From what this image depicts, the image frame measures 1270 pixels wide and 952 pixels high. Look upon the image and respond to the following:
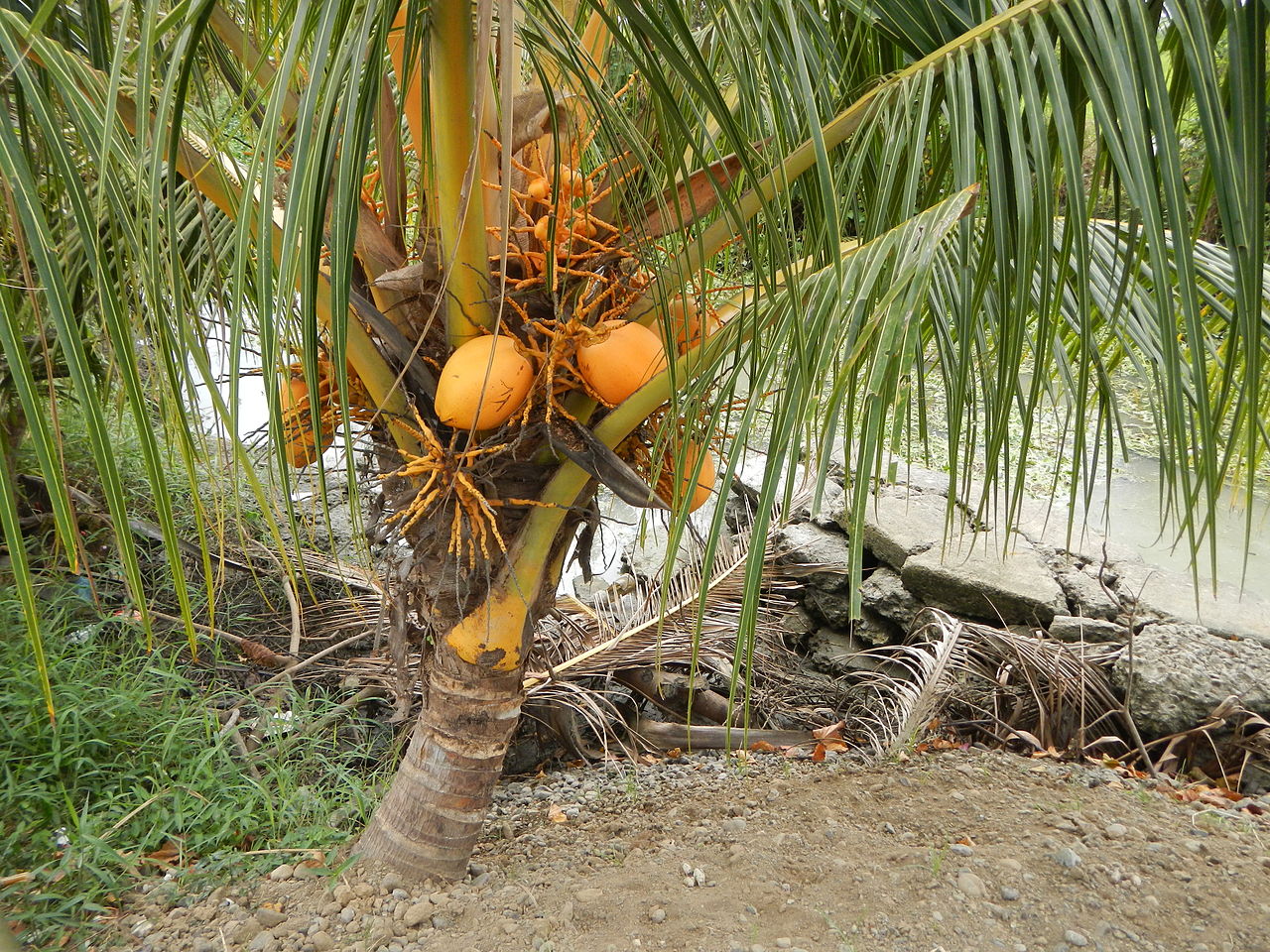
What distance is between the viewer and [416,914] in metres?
1.42

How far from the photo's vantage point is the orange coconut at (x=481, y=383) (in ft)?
3.71

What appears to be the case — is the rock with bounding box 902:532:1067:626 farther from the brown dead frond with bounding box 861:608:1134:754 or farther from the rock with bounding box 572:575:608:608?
the rock with bounding box 572:575:608:608

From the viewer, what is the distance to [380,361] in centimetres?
123

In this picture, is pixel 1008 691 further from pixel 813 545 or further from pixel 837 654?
pixel 813 545

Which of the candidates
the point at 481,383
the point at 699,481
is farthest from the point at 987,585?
the point at 481,383

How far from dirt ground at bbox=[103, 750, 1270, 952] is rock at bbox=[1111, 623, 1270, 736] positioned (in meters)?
0.44

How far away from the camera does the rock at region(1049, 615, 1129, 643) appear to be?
263cm

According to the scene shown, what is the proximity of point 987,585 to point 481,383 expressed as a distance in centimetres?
221

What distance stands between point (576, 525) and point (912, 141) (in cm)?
73

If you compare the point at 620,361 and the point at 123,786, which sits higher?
the point at 620,361

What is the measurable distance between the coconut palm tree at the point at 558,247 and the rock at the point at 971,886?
2.17 feet

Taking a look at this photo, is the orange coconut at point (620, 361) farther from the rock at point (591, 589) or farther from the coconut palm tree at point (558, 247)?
the rock at point (591, 589)

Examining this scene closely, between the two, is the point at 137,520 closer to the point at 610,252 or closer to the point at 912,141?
the point at 610,252

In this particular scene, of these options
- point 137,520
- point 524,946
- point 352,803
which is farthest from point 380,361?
point 137,520
